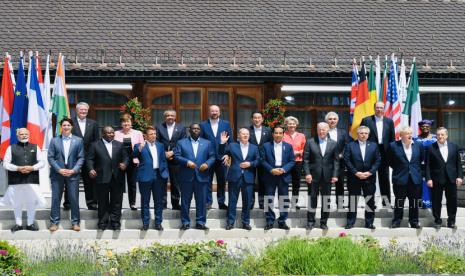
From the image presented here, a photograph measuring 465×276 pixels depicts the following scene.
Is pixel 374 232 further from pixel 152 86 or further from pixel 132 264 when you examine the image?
pixel 152 86

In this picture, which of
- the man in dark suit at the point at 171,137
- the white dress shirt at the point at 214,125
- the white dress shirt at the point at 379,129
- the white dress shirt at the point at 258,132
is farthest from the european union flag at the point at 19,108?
the white dress shirt at the point at 379,129

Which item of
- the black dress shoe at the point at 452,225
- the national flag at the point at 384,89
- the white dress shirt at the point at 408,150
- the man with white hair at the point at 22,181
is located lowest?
the black dress shoe at the point at 452,225

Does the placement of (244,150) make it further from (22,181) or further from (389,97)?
(389,97)

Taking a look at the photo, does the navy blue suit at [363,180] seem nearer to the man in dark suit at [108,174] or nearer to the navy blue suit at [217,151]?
the navy blue suit at [217,151]

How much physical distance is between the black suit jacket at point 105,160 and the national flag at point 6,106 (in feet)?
10.3

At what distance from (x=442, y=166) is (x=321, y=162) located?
81.4 inches

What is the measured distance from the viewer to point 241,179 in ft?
39.9

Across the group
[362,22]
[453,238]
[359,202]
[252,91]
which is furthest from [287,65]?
[453,238]

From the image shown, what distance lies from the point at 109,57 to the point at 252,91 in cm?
370

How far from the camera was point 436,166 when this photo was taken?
12.5 metres

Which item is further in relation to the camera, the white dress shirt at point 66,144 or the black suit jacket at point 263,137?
the black suit jacket at point 263,137

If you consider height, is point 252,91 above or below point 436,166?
above

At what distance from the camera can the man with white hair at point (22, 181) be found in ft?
38.9

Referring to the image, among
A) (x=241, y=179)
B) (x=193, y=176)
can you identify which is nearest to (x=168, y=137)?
(x=193, y=176)
